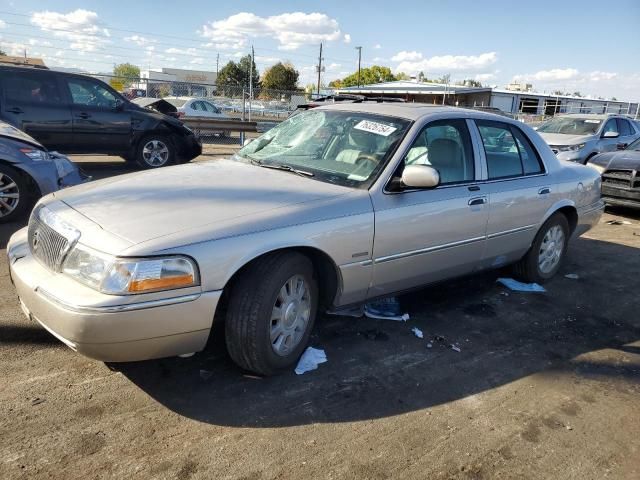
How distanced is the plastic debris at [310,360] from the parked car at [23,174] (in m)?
3.94

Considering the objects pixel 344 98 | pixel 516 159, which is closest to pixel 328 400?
pixel 516 159

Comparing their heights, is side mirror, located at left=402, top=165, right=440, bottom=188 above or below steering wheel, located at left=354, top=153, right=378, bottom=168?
below

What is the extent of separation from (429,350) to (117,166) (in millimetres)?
8995

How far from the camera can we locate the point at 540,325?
169 inches

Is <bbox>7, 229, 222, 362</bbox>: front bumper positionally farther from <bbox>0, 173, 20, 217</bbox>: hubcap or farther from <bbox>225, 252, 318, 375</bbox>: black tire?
<bbox>0, 173, 20, 217</bbox>: hubcap

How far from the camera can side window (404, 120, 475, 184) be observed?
12.8 ft

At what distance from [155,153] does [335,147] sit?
703 cm

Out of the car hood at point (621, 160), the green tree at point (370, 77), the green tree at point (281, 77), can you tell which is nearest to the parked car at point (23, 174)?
the car hood at point (621, 160)

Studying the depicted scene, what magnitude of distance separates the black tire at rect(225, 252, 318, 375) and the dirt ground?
0.67ft

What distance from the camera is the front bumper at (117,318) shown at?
251 cm

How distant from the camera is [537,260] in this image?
509cm

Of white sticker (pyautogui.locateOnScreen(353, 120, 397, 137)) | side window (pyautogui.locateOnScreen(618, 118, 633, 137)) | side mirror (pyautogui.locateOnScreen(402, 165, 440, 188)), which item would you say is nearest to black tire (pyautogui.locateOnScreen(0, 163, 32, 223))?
white sticker (pyautogui.locateOnScreen(353, 120, 397, 137))

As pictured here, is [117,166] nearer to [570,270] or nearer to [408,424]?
[570,270]

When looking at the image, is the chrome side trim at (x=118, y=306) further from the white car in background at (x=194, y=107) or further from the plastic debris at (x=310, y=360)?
the white car in background at (x=194, y=107)
